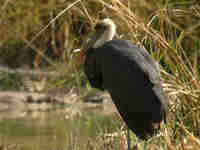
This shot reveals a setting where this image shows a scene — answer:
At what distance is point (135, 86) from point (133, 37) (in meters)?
0.78

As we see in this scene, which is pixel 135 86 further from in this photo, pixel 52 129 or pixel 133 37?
pixel 52 129

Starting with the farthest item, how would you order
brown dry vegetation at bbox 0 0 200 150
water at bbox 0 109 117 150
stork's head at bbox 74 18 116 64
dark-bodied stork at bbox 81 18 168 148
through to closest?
water at bbox 0 109 117 150 < stork's head at bbox 74 18 116 64 < brown dry vegetation at bbox 0 0 200 150 < dark-bodied stork at bbox 81 18 168 148

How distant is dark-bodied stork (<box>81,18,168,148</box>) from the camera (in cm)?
361

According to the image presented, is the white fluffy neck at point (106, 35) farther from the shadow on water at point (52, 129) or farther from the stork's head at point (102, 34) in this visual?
the shadow on water at point (52, 129)

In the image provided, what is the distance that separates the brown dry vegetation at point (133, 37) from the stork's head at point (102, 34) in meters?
0.09

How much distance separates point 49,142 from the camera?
536 centimetres

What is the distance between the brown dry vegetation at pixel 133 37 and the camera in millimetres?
3996

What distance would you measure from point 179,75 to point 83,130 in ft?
6.97

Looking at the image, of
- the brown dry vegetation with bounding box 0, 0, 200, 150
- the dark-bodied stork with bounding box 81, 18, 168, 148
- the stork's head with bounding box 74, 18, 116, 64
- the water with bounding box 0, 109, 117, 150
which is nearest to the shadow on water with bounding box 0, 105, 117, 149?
the water with bounding box 0, 109, 117, 150

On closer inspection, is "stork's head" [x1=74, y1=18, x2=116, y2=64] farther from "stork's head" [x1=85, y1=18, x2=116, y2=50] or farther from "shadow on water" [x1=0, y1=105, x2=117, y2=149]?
"shadow on water" [x1=0, y1=105, x2=117, y2=149]

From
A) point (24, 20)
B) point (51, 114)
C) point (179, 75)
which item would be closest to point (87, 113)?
point (51, 114)

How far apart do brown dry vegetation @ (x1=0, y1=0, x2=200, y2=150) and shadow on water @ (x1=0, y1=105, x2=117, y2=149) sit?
1.64ft

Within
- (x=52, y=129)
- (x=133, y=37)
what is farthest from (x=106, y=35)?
(x=52, y=129)

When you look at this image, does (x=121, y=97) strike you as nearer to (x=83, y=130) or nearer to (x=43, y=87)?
(x=83, y=130)
